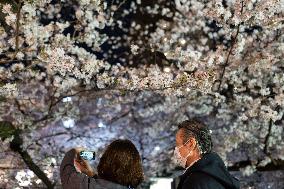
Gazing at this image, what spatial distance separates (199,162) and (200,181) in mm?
167

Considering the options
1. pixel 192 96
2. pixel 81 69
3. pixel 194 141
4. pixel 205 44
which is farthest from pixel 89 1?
pixel 194 141

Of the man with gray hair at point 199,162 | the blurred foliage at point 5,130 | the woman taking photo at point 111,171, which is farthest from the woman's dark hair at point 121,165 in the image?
the blurred foliage at point 5,130

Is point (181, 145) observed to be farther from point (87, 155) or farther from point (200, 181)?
point (87, 155)

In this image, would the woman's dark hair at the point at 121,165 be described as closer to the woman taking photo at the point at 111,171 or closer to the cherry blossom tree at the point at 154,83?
the woman taking photo at the point at 111,171

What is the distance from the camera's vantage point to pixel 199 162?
3.05 m

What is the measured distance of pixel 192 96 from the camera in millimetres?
11555

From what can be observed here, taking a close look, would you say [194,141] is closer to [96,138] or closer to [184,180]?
[184,180]

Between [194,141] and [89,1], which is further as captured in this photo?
[89,1]

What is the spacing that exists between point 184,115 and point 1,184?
224 inches

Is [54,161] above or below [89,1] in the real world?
below

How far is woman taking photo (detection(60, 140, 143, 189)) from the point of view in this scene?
9.62ft

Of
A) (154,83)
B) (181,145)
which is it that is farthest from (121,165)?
(154,83)

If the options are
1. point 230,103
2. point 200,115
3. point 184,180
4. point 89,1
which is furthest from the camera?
point 200,115

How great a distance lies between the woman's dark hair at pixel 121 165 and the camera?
2967 mm
